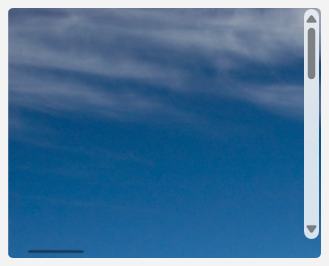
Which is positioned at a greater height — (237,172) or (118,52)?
(118,52)

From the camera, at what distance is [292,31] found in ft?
14.0

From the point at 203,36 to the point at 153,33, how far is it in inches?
21.5

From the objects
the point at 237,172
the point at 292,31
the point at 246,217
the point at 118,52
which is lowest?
the point at 246,217

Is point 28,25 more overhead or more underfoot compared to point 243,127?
more overhead

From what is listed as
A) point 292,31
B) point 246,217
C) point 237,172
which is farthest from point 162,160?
point 292,31

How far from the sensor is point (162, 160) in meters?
4.25

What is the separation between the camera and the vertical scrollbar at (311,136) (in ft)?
13.9

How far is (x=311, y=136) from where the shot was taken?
425 cm

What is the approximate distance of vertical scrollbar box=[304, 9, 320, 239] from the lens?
424 cm

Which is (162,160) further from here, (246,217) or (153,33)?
(153,33)

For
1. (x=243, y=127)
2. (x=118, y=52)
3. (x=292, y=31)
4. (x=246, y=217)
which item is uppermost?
(x=292, y=31)

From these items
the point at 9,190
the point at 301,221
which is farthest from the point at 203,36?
the point at 9,190

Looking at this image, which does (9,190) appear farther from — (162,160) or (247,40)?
(247,40)

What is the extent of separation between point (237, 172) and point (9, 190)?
249 centimetres
